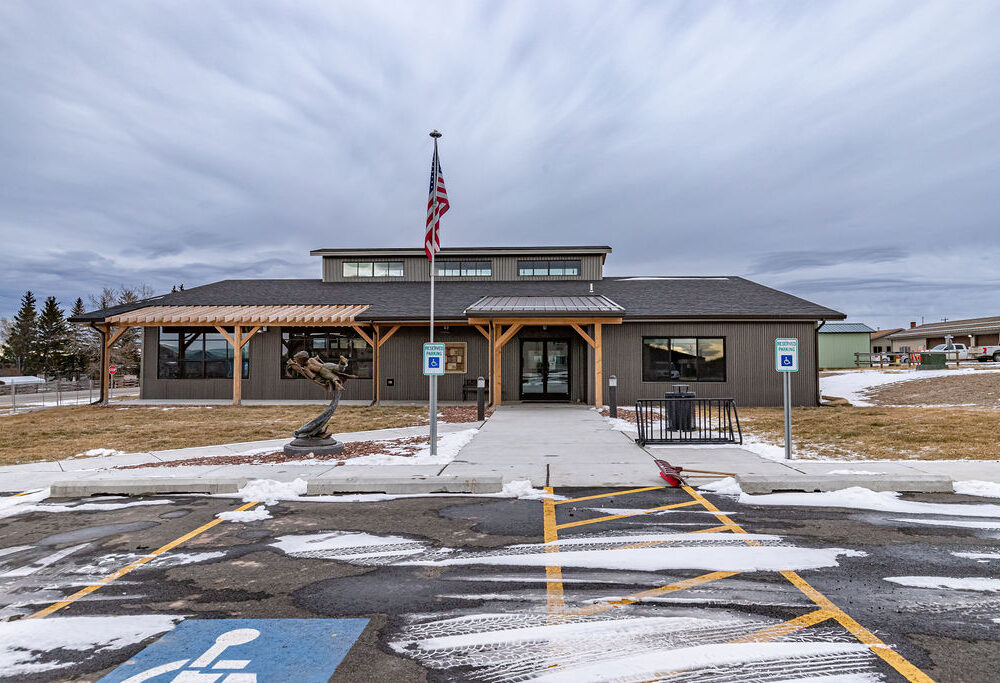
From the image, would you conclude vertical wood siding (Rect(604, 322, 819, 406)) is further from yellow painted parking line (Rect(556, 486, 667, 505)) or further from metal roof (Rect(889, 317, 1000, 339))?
metal roof (Rect(889, 317, 1000, 339))

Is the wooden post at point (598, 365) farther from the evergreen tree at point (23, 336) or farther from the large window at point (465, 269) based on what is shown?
the evergreen tree at point (23, 336)

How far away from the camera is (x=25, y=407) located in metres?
21.0

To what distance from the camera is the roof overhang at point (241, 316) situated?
1997 cm

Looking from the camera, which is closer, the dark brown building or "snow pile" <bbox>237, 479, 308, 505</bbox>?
"snow pile" <bbox>237, 479, 308, 505</bbox>

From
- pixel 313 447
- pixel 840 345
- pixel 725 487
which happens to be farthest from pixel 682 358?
pixel 840 345

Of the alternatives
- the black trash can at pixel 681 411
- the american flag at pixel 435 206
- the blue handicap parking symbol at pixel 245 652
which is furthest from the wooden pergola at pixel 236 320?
the blue handicap parking symbol at pixel 245 652

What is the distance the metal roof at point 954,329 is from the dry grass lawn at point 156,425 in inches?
2119

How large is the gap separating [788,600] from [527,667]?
1953mm

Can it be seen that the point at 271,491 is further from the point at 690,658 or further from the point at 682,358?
the point at 682,358

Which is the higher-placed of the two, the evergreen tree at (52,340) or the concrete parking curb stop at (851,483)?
the evergreen tree at (52,340)

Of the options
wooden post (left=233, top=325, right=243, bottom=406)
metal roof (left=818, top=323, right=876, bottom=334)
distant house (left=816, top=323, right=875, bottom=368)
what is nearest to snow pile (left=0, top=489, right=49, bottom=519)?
wooden post (left=233, top=325, right=243, bottom=406)

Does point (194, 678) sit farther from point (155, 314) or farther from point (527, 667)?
point (155, 314)

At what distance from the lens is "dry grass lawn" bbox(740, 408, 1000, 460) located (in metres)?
9.24

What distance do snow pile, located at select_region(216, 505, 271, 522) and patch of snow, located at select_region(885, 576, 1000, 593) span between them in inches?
223
